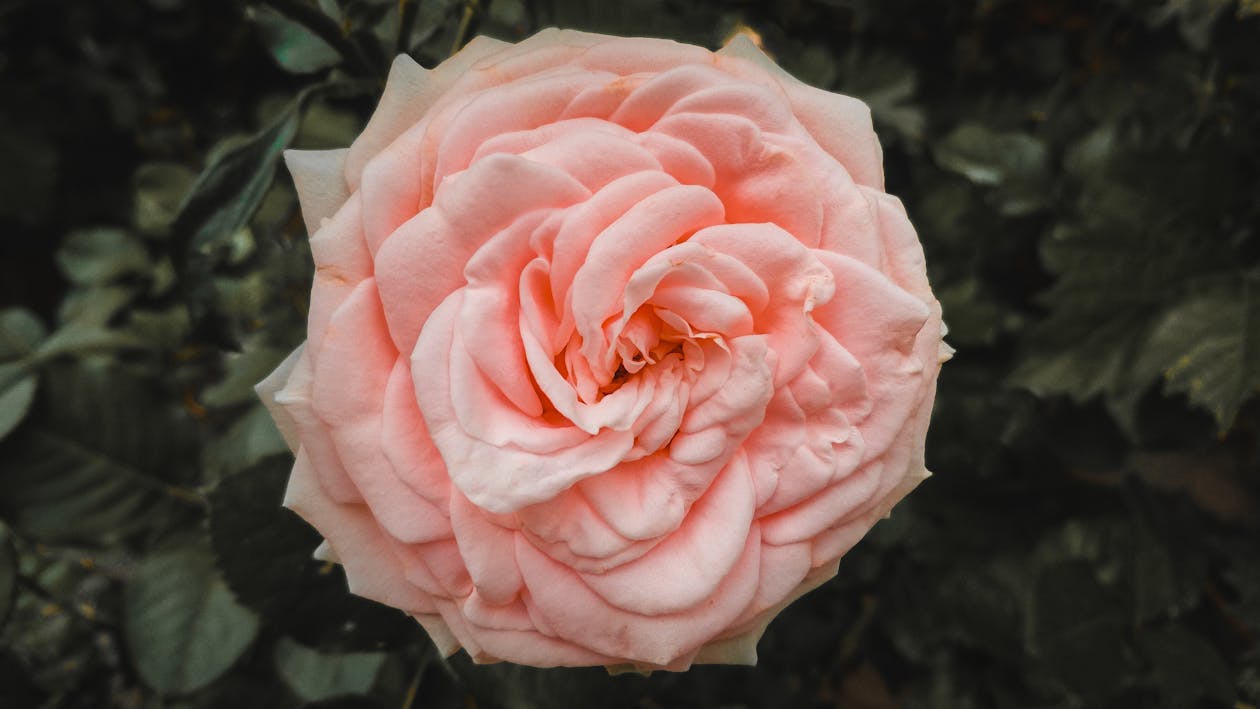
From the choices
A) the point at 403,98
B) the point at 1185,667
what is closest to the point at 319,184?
the point at 403,98

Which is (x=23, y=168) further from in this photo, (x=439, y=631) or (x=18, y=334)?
(x=439, y=631)

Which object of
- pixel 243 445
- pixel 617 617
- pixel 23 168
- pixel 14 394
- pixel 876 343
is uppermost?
pixel 876 343

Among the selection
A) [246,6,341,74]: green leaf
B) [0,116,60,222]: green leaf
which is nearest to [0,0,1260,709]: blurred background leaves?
[246,6,341,74]: green leaf

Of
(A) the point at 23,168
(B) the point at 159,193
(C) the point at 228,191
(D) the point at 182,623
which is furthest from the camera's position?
(A) the point at 23,168

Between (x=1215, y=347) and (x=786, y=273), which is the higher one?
(x=786, y=273)

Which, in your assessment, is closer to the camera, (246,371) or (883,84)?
(246,371)

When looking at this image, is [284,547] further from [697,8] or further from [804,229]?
[697,8]
